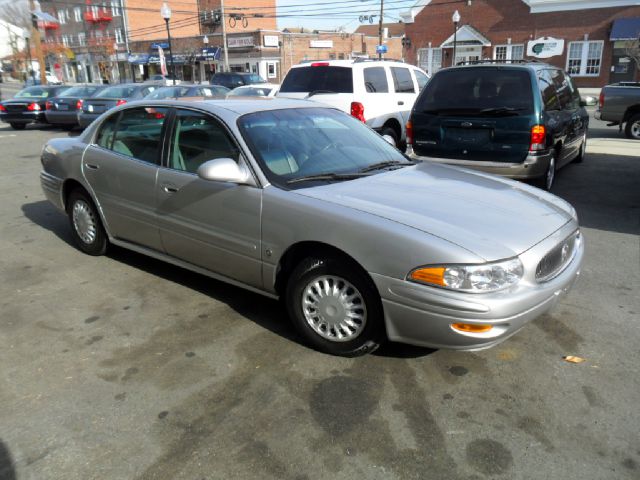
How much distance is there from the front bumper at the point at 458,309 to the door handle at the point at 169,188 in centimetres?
188

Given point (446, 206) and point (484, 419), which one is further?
point (446, 206)

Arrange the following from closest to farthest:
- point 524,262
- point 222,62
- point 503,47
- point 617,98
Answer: point 524,262, point 617,98, point 503,47, point 222,62

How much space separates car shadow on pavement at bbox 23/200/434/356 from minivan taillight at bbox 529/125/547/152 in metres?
4.03

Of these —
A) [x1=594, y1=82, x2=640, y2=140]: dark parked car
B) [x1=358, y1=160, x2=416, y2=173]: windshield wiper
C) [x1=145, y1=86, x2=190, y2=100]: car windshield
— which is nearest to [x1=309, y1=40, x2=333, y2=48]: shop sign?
[x1=145, y1=86, x2=190, y2=100]: car windshield

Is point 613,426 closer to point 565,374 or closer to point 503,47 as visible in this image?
point 565,374

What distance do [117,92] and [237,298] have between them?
1407 centimetres

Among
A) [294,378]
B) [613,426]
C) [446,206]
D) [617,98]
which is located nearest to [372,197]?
[446,206]

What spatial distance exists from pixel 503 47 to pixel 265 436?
Result: 42751mm

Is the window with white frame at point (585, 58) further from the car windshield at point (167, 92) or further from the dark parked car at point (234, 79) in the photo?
the car windshield at point (167, 92)

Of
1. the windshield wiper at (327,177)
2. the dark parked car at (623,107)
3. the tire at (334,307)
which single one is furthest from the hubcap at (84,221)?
the dark parked car at (623,107)

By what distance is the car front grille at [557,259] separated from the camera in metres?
3.14

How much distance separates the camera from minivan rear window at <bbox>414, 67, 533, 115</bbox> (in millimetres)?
6637

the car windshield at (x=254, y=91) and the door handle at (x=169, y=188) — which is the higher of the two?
the car windshield at (x=254, y=91)

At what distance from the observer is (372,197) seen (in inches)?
133
